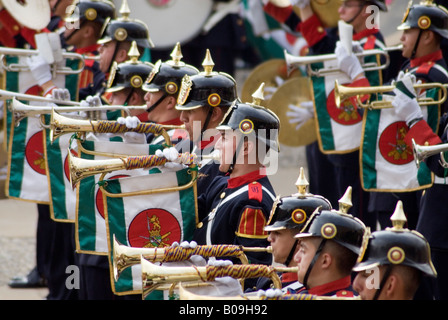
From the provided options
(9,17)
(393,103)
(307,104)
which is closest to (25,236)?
(9,17)

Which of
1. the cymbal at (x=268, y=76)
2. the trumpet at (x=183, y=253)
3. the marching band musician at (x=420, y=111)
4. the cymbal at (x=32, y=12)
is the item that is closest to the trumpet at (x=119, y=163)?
the trumpet at (x=183, y=253)

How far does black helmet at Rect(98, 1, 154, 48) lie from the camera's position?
23.6ft

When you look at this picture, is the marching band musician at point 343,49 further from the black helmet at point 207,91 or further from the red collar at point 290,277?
the red collar at point 290,277

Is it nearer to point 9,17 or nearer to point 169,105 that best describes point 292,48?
point 9,17

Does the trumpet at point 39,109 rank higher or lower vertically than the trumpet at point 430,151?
higher

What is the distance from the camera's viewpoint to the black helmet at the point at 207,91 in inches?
201

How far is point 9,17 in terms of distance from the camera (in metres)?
9.08

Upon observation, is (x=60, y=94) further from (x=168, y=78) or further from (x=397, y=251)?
(x=397, y=251)

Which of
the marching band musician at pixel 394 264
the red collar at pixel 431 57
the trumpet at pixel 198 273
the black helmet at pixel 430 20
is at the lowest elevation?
the trumpet at pixel 198 273

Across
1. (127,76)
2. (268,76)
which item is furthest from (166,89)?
(268,76)

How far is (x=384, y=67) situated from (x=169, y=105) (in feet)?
6.80

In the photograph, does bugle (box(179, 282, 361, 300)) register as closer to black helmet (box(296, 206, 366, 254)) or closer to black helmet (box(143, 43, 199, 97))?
black helmet (box(296, 206, 366, 254))

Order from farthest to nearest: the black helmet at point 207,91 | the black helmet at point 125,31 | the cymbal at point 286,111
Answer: the cymbal at point 286,111 < the black helmet at point 125,31 < the black helmet at point 207,91

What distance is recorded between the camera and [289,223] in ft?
13.0
